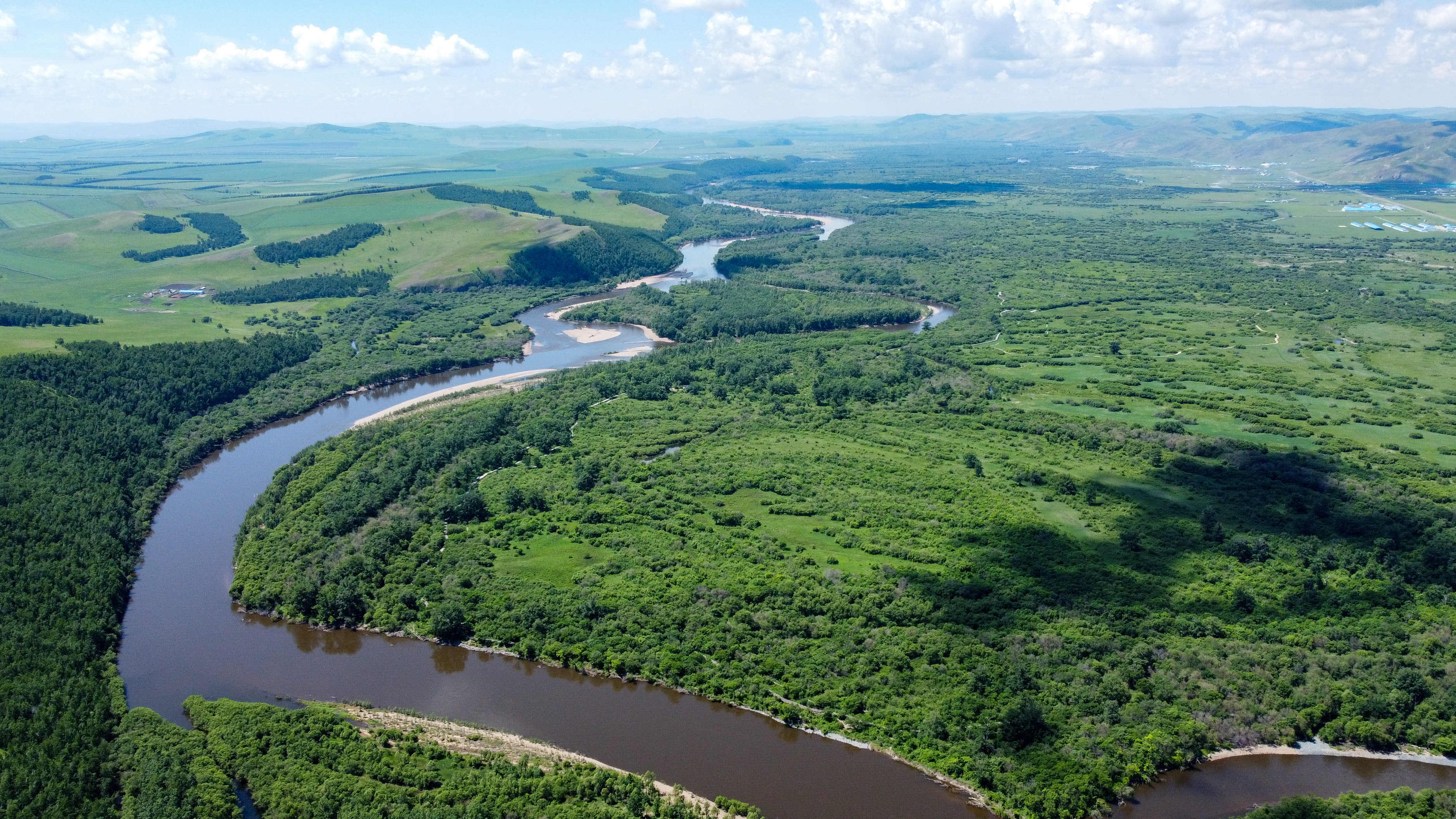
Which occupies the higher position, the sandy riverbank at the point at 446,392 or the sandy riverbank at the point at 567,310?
the sandy riverbank at the point at 567,310

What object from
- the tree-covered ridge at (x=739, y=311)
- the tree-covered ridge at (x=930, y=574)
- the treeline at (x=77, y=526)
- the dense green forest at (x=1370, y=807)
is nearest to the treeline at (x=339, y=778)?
the treeline at (x=77, y=526)

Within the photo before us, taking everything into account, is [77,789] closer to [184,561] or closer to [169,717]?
[169,717]

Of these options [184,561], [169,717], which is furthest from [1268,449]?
[184,561]

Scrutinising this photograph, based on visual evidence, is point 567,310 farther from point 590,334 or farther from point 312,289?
point 312,289

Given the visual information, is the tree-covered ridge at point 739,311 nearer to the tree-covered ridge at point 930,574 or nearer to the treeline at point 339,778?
the tree-covered ridge at point 930,574

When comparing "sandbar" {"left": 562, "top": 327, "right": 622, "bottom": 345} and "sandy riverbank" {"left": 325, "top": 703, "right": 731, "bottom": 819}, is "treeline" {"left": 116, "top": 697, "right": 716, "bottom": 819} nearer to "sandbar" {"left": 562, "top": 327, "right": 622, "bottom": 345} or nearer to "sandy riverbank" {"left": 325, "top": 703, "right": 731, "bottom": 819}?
"sandy riverbank" {"left": 325, "top": 703, "right": 731, "bottom": 819}

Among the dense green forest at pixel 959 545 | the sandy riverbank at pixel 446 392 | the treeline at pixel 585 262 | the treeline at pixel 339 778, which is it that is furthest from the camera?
the treeline at pixel 585 262

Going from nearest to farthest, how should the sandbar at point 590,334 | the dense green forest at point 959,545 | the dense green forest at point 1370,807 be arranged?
the dense green forest at point 1370,807 → the dense green forest at point 959,545 → the sandbar at point 590,334
